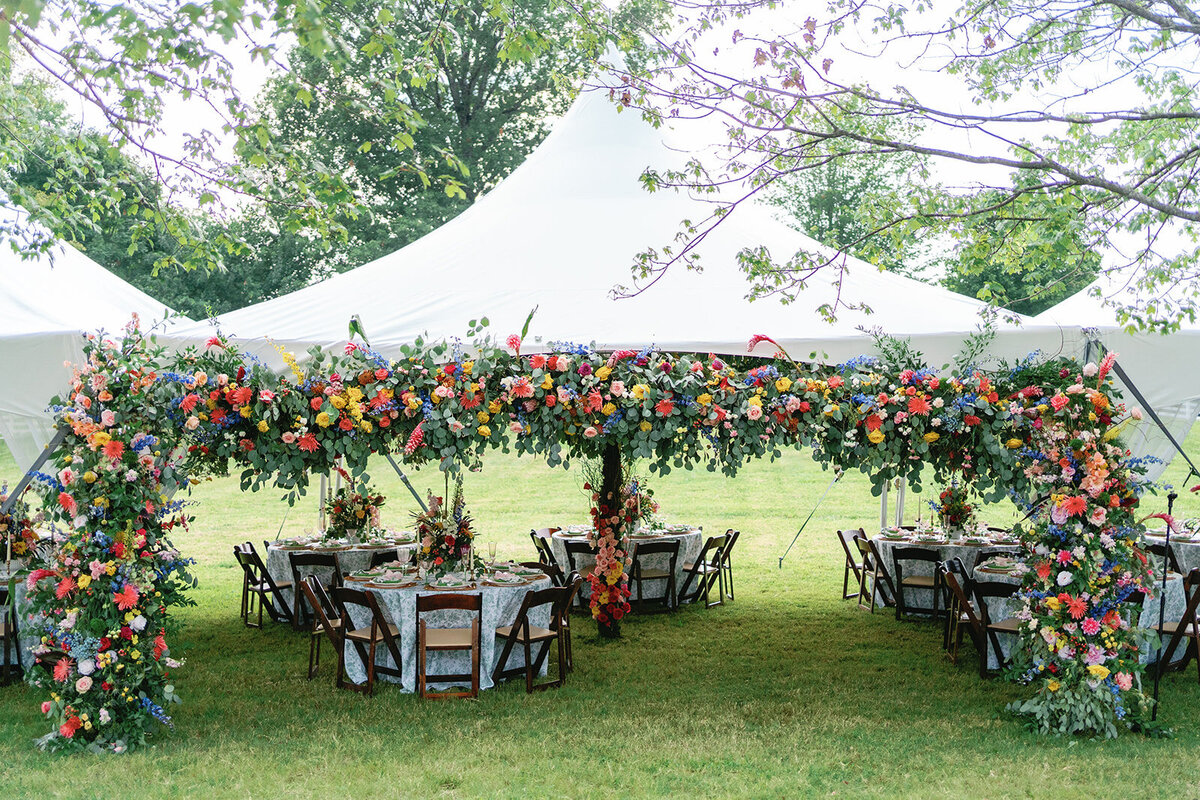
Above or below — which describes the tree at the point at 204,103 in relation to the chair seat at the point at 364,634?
above

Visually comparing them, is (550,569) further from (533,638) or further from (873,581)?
(873,581)

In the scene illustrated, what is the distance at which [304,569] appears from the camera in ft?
29.4

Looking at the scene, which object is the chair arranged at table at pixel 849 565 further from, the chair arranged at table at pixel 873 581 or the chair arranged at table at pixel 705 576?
the chair arranged at table at pixel 705 576

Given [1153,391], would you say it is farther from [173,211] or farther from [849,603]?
[173,211]

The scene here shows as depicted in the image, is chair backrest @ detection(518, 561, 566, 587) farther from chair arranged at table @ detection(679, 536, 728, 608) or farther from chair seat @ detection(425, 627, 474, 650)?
chair arranged at table @ detection(679, 536, 728, 608)

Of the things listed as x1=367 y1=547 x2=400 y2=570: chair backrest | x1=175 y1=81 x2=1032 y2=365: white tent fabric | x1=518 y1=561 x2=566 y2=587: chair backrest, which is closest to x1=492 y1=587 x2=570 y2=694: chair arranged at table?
x1=518 y1=561 x2=566 y2=587: chair backrest

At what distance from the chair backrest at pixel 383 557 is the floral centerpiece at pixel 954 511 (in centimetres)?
483

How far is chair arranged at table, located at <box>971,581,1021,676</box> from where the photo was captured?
6.56 metres

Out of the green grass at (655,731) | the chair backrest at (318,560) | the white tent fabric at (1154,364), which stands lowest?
the green grass at (655,731)

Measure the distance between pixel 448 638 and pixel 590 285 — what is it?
2.46 metres

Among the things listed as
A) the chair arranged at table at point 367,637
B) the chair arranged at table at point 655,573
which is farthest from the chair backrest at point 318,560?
the chair arranged at table at point 655,573

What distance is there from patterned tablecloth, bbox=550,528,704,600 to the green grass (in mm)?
432

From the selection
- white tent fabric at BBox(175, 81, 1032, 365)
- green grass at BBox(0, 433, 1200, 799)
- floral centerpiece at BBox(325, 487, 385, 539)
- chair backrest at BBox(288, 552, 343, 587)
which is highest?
white tent fabric at BBox(175, 81, 1032, 365)

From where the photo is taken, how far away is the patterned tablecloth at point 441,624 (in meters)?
6.63
